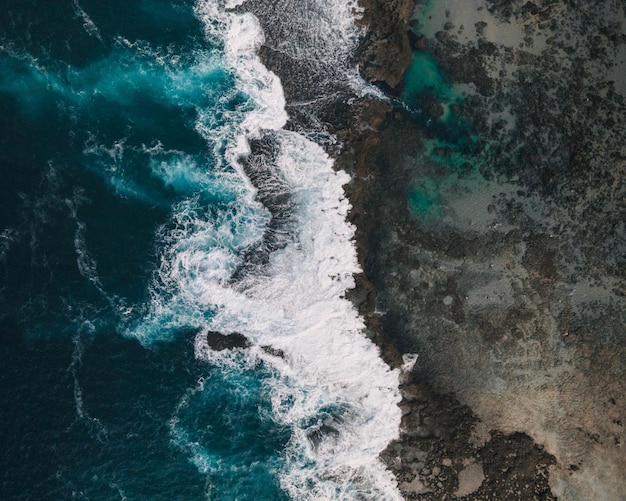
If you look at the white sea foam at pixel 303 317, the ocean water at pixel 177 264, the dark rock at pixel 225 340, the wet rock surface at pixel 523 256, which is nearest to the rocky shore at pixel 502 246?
the wet rock surface at pixel 523 256

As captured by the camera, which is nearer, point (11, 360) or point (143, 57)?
point (11, 360)

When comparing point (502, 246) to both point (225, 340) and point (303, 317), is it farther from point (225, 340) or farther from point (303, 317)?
point (225, 340)

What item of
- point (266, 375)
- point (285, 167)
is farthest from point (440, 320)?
point (285, 167)

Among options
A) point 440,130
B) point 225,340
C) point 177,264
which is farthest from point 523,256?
point 177,264

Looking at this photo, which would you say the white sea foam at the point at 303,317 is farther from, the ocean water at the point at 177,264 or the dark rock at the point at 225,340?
the dark rock at the point at 225,340

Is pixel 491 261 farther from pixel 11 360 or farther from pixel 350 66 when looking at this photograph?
pixel 11 360

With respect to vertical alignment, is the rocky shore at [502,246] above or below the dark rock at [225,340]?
above

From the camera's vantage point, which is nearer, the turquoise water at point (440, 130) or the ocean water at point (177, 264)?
the ocean water at point (177, 264)
